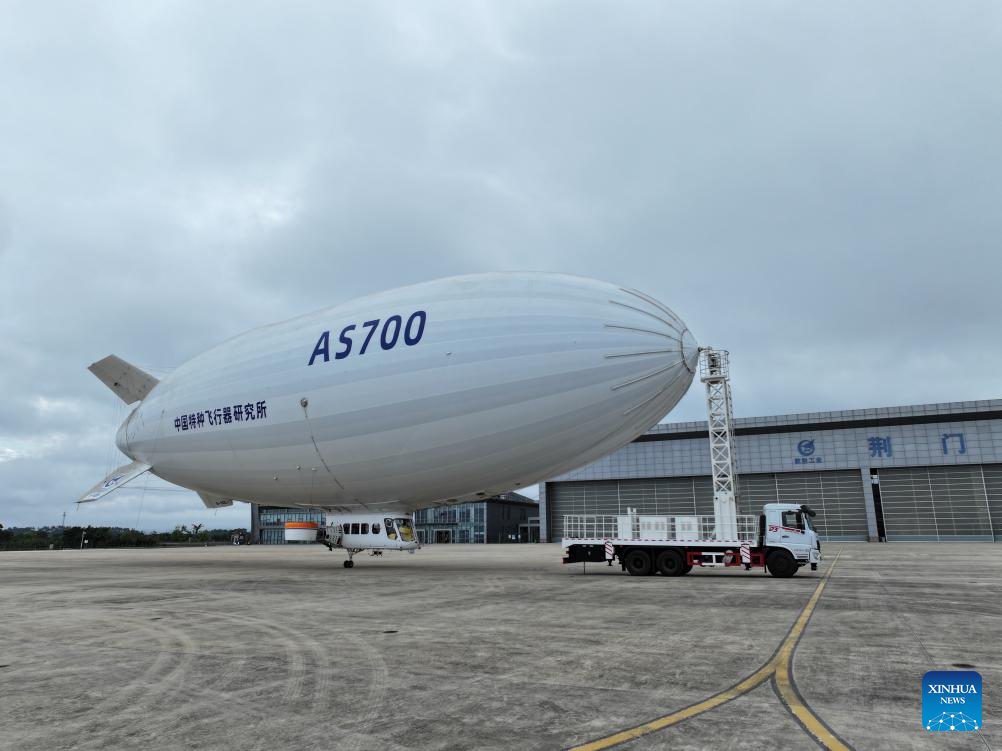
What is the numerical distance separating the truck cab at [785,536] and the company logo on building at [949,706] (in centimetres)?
1797

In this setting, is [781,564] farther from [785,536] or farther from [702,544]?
[702,544]

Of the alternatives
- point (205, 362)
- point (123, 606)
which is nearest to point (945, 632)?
point (123, 606)

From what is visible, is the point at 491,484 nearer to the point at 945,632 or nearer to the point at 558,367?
the point at 558,367

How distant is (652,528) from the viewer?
78.3 feet

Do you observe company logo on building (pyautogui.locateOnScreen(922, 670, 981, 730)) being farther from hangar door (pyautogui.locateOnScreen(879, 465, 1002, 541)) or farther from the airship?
hangar door (pyautogui.locateOnScreen(879, 465, 1002, 541))

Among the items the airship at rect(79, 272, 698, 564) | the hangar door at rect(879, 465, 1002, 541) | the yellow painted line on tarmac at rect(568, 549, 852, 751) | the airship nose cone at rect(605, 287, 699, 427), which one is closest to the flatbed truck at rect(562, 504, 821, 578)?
the airship at rect(79, 272, 698, 564)

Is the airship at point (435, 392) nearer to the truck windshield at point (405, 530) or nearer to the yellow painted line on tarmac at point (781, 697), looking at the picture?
the truck windshield at point (405, 530)

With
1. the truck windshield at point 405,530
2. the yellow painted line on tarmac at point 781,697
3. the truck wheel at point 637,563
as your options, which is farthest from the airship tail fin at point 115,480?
the yellow painted line on tarmac at point 781,697

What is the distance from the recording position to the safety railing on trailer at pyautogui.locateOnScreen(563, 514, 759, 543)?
22.7m

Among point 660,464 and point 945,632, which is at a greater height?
point 660,464

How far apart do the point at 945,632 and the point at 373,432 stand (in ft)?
49.2

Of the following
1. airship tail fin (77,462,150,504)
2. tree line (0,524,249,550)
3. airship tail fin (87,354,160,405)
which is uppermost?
airship tail fin (87,354,160,405)

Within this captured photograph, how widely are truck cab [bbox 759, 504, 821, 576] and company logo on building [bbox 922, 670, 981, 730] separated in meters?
18.0

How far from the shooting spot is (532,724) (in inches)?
213
